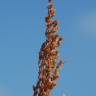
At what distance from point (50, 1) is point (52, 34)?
5.97 ft

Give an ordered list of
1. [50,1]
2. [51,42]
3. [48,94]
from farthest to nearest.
→ [50,1]
[51,42]
[48,94]

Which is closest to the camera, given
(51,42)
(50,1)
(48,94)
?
(48,94)

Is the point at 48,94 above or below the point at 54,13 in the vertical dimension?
below

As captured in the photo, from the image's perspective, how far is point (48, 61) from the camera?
16172mm

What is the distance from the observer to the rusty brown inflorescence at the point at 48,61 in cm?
1578

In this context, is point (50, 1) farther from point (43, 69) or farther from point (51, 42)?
point (43, 69)

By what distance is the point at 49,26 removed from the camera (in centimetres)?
A: 1708

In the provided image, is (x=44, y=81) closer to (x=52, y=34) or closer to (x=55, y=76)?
(x=55, y=76)

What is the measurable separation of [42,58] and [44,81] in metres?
1.00

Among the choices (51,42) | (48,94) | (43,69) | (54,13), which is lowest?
(48,94)

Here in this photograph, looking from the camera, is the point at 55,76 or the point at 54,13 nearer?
the point at 55,76

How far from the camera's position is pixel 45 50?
1634 centimetres

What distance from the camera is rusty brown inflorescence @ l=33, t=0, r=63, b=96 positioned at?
15.8 metres

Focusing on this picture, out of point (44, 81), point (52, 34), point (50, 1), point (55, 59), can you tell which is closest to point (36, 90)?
point (44, 81)
